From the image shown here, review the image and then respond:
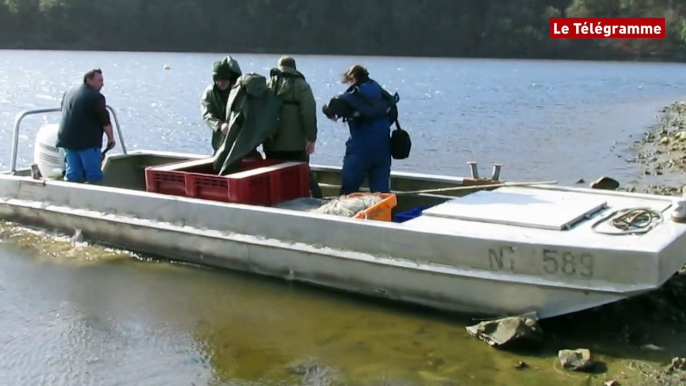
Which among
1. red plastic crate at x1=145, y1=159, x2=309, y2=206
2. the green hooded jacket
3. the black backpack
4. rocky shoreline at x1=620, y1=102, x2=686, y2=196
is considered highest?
the green hooded jacket

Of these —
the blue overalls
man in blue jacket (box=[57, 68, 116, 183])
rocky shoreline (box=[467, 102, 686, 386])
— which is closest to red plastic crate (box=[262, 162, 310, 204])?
the blue overalls

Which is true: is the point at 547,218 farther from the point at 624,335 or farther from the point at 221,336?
the point at 221,336

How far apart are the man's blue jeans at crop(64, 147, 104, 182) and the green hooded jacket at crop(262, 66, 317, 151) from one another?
2.20 metres

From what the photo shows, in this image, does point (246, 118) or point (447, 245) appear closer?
point (447, 245)

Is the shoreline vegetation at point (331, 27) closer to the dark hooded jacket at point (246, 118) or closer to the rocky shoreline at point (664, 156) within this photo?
the rocky shoreline at point (664, 156)

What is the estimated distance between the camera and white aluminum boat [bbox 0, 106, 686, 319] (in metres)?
6.35

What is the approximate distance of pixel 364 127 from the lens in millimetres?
8555

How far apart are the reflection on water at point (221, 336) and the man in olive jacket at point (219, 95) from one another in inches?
64.7

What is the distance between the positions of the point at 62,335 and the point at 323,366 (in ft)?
7.88

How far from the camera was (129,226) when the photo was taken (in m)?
8.98

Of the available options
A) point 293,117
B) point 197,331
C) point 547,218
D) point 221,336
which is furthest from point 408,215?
point 197,331

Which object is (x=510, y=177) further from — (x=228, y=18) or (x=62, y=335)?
(x=228, y=18)

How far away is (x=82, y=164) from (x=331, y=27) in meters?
80.0

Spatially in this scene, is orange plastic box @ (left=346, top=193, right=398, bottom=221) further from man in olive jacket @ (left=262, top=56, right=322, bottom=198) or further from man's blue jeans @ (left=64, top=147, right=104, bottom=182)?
man's blue jeans @ (left=64, top=147, right=104, bottom=182)
